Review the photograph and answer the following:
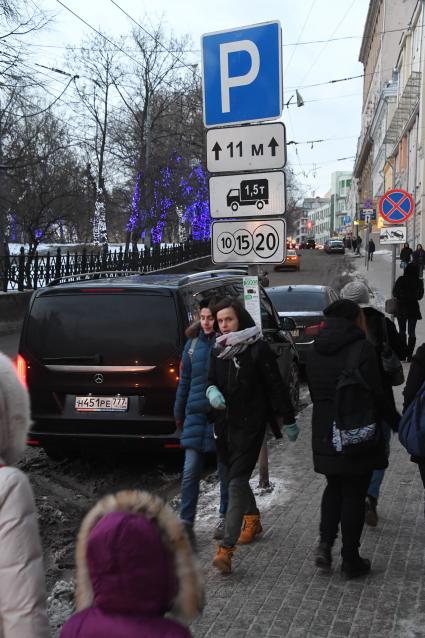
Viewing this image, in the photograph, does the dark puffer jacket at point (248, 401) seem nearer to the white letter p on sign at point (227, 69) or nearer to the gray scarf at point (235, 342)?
the gray scarf at point (235, 342)

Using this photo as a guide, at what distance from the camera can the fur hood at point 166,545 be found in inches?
69.2

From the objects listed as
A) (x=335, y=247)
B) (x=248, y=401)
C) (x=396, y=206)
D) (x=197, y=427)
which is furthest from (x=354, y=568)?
(x=335, y=247)

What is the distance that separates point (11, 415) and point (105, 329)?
4.57 metres

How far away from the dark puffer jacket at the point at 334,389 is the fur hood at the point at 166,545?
2.65m

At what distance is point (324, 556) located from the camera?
4.48 metres

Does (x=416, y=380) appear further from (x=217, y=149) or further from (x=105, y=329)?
(x=105, y=329)

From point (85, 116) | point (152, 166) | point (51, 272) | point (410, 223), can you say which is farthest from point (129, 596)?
point (410, 223)

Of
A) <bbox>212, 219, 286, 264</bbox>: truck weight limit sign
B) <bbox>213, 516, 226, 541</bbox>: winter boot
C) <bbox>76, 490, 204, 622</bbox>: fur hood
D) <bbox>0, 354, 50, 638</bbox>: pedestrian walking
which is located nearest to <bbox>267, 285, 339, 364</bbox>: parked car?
<bbox>212, 219, 286, 264</bbox>: truck weight limit sign

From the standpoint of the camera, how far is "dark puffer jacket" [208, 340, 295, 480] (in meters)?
4.61

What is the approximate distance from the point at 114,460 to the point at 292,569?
3.44 metres

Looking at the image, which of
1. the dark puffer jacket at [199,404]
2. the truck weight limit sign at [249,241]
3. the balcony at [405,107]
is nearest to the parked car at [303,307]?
the truck weight limit sign at [249,241]

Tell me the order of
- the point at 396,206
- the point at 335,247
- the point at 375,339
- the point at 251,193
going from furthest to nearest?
the point at 335,247 < the point at 396,206 < the point at 251,193 < the point at 375,339

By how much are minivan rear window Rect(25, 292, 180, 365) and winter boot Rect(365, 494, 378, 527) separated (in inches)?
87.0

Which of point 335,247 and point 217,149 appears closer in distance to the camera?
point 217,149
